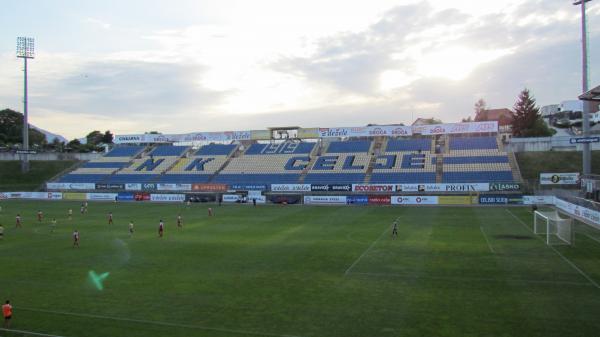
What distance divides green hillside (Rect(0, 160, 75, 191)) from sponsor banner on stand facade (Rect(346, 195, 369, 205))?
5313 centimetres

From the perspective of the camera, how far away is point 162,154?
85250mm

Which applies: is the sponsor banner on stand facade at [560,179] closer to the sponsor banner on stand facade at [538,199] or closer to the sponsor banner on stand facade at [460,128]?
the sponsor banner on stand facade at [538,199]

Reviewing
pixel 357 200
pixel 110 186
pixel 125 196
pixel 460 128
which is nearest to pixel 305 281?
pixel 357 200

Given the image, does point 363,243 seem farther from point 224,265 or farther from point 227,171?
point 227,171

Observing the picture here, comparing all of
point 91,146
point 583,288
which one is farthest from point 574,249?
point 91,146

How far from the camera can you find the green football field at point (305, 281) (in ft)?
50.1

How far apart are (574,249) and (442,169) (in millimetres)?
36788

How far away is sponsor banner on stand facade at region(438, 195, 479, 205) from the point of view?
2106 inches

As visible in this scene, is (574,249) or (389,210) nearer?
(574,249)

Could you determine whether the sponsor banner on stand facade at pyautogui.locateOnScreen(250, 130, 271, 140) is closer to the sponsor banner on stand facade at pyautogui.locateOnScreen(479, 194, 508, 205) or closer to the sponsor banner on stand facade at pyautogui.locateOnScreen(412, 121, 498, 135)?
the sponsor banner on stand facade at pyautogui.locateOnScreen(412, 121, 498, 135)

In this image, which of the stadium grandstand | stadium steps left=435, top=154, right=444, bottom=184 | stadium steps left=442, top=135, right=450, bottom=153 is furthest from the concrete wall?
stadium steps left=442, top=135, right=450, bottom=153

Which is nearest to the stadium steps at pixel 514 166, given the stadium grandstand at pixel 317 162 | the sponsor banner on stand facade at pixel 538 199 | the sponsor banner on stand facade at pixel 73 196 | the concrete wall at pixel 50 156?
the stadium grandstand at pixel 317 162

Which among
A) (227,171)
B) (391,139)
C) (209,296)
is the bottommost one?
(209,296)

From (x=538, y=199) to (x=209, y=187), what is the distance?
42.7 m
